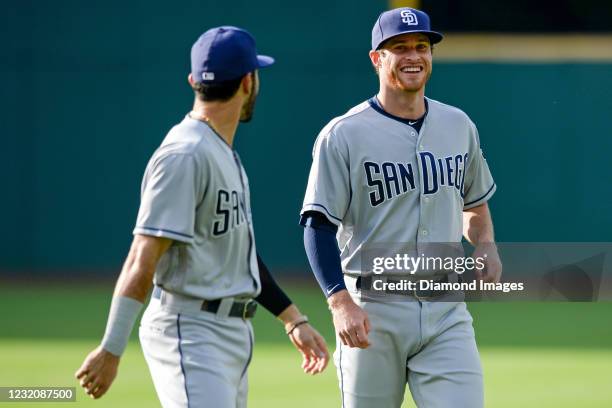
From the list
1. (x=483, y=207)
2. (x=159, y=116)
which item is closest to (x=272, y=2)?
(x=159, y=116)

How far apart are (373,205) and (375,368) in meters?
0.71

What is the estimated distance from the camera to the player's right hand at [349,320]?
489cm

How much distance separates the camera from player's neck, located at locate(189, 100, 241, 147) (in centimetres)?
441

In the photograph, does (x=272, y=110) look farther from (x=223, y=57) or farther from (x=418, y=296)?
(x=223, y=57)

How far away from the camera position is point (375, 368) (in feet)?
16.7

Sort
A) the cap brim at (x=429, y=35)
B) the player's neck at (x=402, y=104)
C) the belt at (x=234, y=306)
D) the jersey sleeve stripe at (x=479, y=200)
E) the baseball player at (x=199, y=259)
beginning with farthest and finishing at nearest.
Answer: the jersey sleeve stripe at (x=479, y=200) < the player's neck at (x=402, y=104) < the cap brim at (x=429, y=35) < the belt at (x=234, y=306) < the baseball player at (x=199, y=259)

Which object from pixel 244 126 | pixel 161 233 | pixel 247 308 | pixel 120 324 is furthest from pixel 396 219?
pixel 244 126

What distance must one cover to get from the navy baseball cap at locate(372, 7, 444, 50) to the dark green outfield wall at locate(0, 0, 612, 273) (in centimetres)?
849

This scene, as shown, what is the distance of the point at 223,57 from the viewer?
14.4 feet

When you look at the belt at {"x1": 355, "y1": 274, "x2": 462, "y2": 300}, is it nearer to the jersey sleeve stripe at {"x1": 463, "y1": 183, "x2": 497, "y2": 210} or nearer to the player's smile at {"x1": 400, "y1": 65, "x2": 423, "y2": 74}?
the jersey sleeve stripe at {"x1": 463, "y1": 183, "x2": 497, "y2": 210}

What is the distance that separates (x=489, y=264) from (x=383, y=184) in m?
0.66

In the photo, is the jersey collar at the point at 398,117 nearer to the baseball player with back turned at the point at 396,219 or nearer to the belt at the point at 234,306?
the baseball player with back turned at the point at 396,219

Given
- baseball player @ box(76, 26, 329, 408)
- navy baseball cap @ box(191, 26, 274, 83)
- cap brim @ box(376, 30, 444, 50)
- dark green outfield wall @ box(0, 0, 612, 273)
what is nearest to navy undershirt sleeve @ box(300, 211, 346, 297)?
baseball player @ box(76, 26, 329, 408)

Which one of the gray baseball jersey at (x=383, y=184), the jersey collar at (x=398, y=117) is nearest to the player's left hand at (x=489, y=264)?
the gray baseball jersey at (x=383, y=184)
